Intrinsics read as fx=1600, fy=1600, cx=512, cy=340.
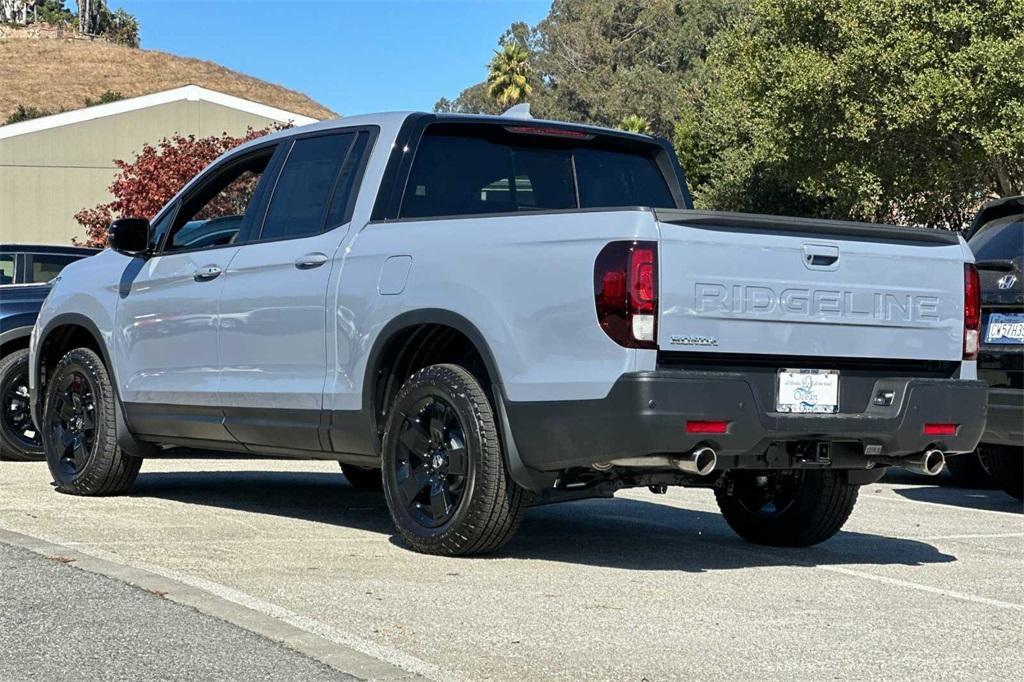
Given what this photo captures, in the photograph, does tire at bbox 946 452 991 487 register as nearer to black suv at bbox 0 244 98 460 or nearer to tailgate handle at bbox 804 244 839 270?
tailgate handle at bbox 804 244 839 270

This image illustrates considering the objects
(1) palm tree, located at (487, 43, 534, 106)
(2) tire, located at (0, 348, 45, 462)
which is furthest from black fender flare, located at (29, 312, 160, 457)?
(1) palm tree, located at (487, 43, 534, 106)

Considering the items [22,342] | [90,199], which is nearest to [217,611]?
[22,342]

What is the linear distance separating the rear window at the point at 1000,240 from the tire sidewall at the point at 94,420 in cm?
540

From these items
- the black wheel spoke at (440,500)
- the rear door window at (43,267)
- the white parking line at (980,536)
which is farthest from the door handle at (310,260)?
the rear door window at (43,267)

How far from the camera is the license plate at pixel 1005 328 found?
9555mm

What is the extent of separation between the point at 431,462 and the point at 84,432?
306 centimetres

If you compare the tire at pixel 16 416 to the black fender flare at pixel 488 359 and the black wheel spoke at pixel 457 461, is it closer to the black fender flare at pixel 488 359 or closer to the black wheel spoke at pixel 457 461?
the black fender flare at pixel 488 359

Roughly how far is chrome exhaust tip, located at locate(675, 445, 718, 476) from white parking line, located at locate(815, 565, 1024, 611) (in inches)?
42.8

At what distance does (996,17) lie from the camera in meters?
35.7

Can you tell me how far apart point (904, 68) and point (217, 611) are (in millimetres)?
33015

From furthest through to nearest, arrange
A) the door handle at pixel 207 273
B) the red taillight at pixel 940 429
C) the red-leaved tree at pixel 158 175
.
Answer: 1. the red-leaved tree at pixel 158 175
2. the door handle at pixel 207 273
3. the red taillight at pixel 940 429

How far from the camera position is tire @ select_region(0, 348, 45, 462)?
1176 centimetres

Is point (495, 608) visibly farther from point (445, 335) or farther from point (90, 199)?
point (90, 199)

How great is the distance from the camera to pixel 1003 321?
31.6ft
